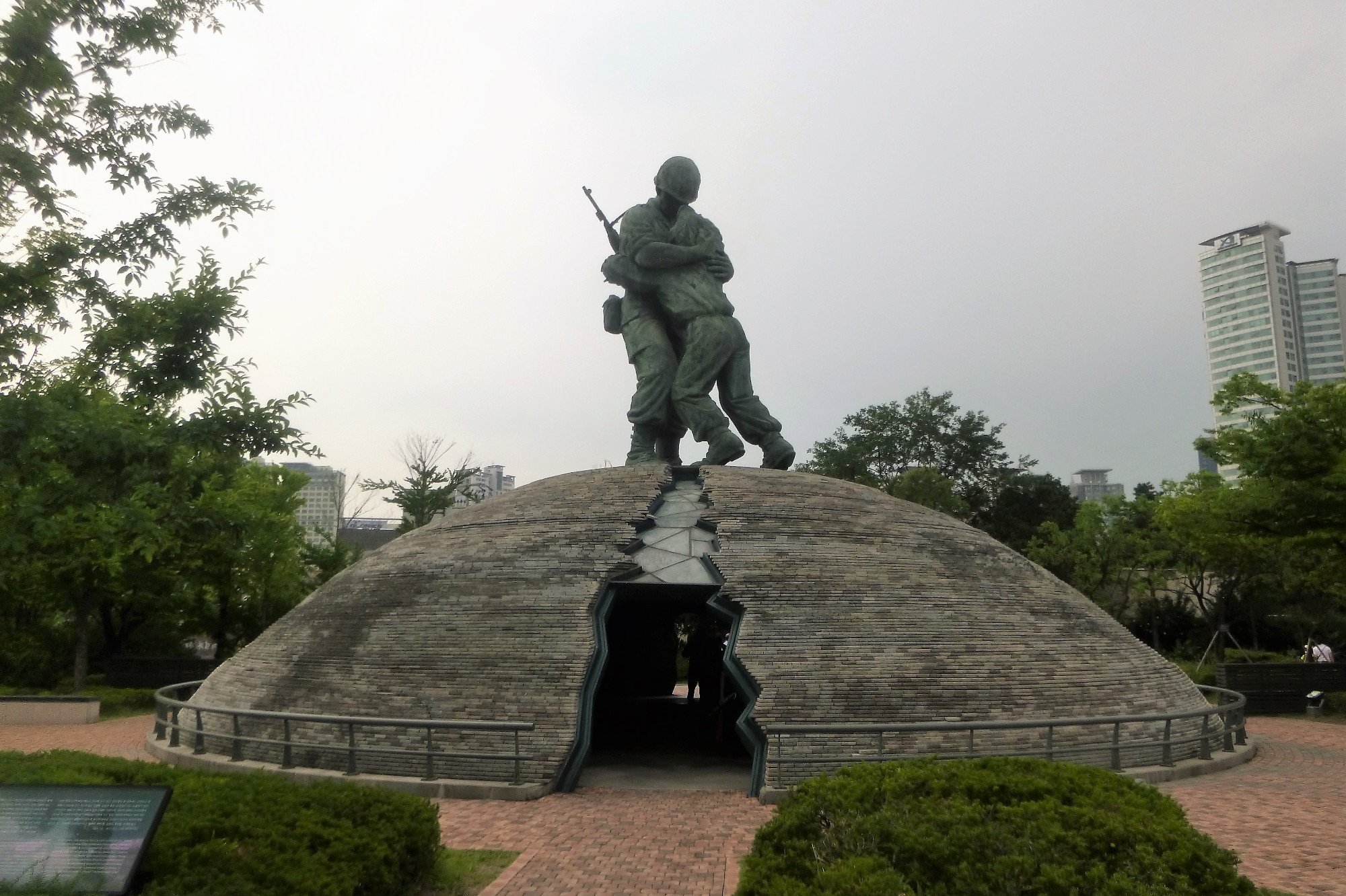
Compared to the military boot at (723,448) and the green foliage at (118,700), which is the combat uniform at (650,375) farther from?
the green foliage at (118,700)

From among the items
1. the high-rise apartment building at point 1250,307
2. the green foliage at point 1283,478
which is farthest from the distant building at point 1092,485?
the green foliage at point 1283,478

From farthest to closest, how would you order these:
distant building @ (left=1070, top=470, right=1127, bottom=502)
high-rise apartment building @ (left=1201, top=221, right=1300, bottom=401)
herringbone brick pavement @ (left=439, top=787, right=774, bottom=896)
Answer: distant building @ (left=1070, top=470, right=1127, bottom=502) → high-rise apartment building @ (left=1201, top=221, right=1300, bottom=401) → herringbone brick pavement @ (left=439, top=787, right=774, bottom=896)

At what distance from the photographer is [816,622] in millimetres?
13062

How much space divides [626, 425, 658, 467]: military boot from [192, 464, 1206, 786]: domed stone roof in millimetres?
2838

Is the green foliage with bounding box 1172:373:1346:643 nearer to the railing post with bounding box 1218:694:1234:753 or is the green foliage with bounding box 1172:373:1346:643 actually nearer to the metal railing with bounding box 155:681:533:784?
the railing post with bounding box 1218:694:1234:753

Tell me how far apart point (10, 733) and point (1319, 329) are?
7172 cm

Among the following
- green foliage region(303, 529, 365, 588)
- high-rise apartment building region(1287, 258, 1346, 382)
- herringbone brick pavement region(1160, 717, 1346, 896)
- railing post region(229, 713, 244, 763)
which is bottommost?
herringbone brick pavement region(1160, 717, 1346, 896)

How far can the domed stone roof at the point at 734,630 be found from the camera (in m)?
12.3

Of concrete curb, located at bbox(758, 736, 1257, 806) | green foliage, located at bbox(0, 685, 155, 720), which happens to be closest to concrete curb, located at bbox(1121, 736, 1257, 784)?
concrete curb, located at bbox(758, 736, 1257, 806)

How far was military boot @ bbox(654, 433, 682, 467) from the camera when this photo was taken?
67.1 ft

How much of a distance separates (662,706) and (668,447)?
607cm

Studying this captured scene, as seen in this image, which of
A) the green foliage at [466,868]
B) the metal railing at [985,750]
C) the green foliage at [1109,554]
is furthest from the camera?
the green foliage at [1109,554]

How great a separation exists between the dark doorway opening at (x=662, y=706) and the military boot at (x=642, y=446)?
2.93 meters

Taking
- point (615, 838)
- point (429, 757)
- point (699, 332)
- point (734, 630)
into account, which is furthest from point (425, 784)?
point (699, 332)
